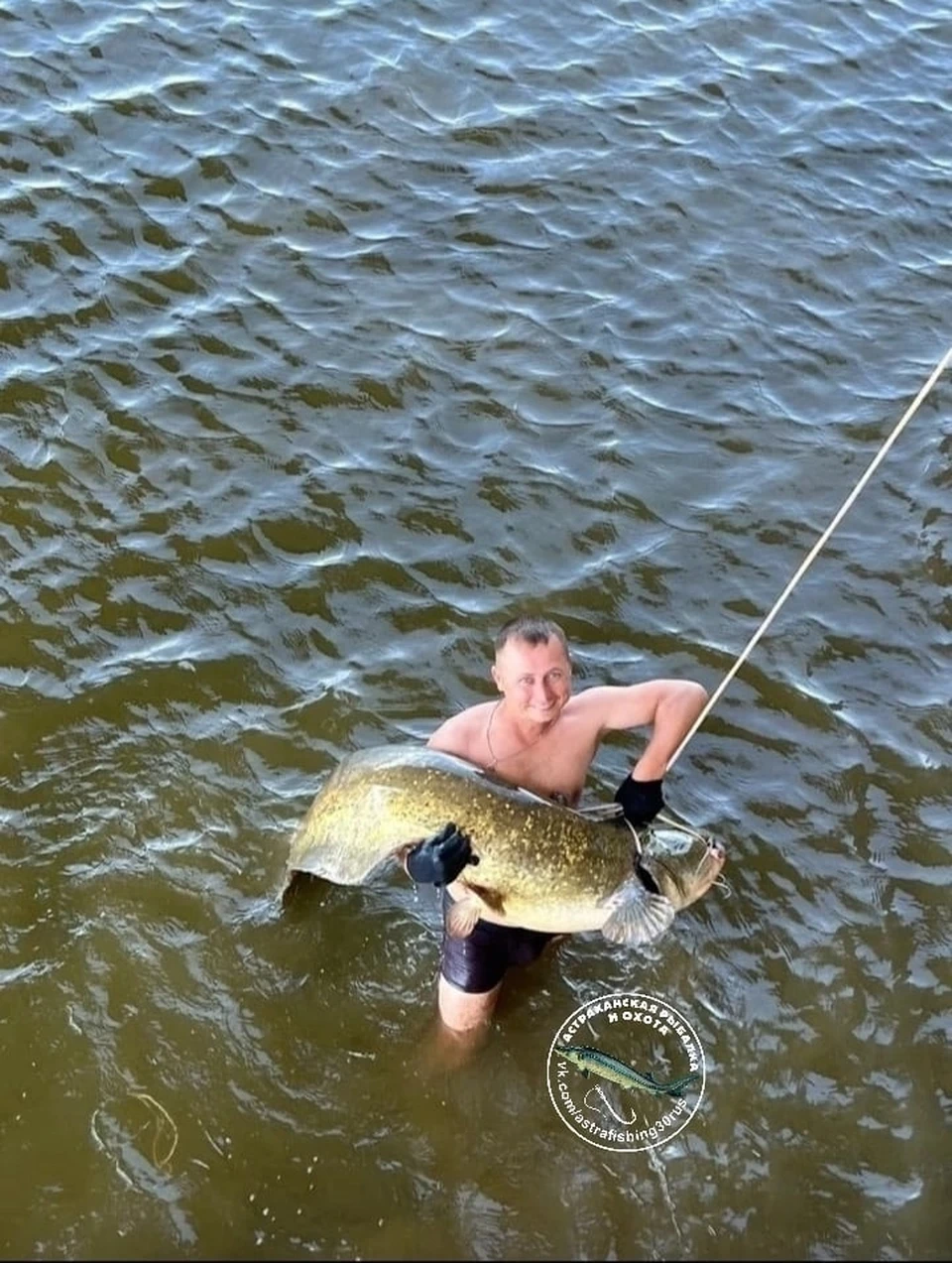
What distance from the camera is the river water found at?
4.73 m

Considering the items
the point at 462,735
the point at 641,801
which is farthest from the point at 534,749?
the point at 641,801

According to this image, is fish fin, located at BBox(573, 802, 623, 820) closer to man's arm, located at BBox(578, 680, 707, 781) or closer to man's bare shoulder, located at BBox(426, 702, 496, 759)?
man's arm, located at BBox(578, 680, 707, 781)

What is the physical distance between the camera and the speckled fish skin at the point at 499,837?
4.45 metres

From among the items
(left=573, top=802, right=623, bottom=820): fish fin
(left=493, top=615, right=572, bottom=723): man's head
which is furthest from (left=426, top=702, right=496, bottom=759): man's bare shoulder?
(left=573, top=802, right=623, bottom=820): fish fin

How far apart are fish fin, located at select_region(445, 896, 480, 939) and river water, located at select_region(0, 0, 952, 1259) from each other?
70 cm

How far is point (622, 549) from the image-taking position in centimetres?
700

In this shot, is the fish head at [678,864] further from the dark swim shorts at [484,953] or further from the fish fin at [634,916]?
the dark swim shorts at [484,953]

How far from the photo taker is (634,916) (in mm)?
4590

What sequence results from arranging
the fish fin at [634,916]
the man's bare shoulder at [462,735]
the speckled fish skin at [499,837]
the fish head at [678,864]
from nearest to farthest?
the speckled fish skin at [499,837] < the fish fin at [634,916] < the fish head at [678,864] < the man's bare shoulder at [462,735]

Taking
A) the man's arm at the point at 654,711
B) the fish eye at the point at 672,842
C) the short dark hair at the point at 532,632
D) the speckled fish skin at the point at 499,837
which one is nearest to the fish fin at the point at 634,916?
the speckled fish skin at the point at 499,837

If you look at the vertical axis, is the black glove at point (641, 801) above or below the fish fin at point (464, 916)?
above

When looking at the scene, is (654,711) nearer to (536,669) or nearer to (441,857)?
(536,669)

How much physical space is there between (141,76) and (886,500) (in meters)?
6.55

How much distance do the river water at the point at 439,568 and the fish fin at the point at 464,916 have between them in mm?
700
